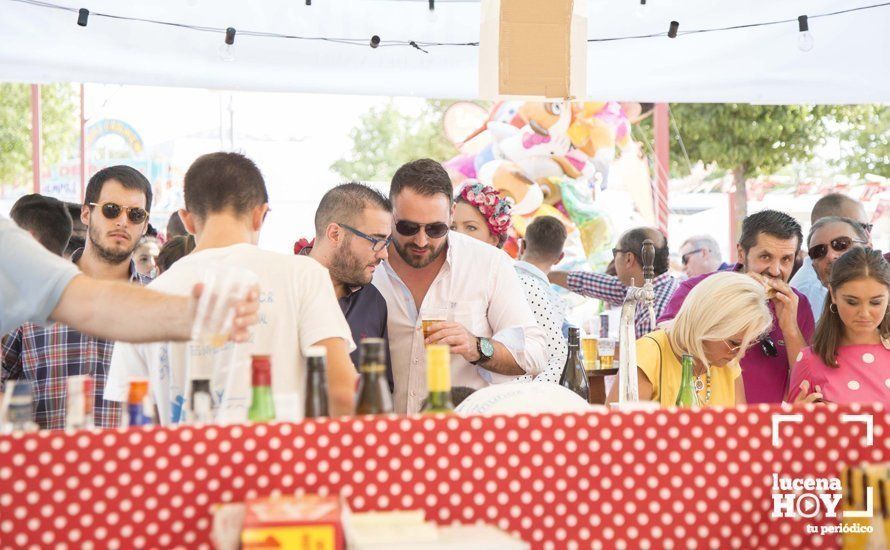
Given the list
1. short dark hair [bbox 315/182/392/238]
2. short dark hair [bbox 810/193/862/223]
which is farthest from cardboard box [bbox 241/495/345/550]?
short dark hair [bbox 810/193/862/223]

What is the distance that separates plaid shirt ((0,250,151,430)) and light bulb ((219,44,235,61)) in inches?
63.4

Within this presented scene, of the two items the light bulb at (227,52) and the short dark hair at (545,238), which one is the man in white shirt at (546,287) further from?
the light bulb at (227,52)

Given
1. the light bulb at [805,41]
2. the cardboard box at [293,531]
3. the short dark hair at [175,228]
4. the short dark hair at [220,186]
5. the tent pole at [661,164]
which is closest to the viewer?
the cardboard box at [293,531]

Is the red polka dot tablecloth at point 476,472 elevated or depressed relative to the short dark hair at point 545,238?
depressed

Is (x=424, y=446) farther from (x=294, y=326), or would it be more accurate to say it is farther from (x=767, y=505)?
(x=294, y=326)

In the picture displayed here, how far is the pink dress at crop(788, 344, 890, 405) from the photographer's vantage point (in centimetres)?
321

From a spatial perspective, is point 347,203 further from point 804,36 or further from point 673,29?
point 804,36

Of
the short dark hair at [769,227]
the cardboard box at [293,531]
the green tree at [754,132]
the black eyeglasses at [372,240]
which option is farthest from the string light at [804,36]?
the green tree at [754,132]

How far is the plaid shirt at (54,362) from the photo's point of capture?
298 centimetres

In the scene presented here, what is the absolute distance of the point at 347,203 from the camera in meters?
2.94

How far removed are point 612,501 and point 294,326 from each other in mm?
945

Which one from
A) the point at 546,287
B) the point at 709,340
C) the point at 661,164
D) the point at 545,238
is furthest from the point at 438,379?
the point at 661,164

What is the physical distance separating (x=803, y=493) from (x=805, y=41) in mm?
3156

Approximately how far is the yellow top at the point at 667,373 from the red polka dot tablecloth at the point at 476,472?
152 centimetres
